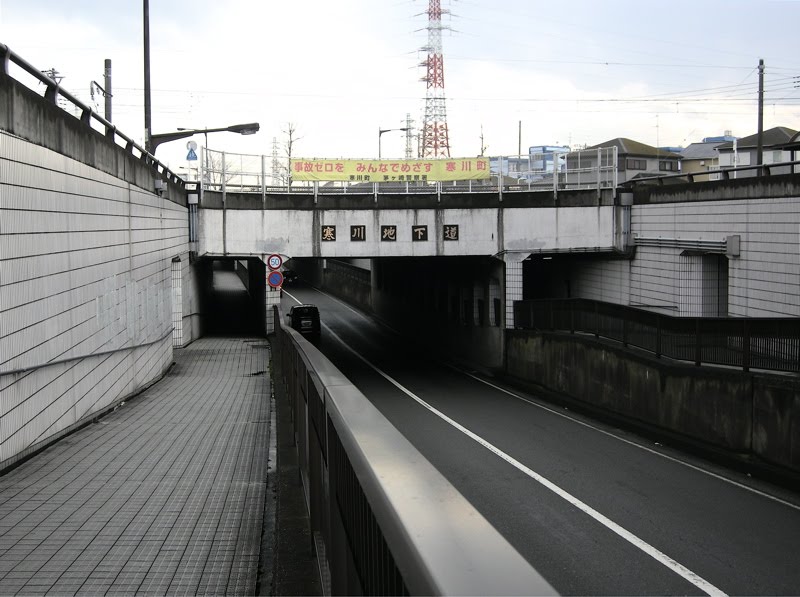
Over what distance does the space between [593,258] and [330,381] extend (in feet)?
89.0

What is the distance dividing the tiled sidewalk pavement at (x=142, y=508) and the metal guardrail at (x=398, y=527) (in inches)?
106

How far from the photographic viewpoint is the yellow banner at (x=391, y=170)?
3162 centimetres

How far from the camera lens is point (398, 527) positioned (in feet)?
6.55

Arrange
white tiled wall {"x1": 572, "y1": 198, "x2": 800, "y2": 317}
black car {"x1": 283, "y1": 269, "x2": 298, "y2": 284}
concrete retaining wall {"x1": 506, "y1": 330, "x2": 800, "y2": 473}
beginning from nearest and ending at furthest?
concrete retaining wall {"x1": 506, "y1": 330, "x2": 800, "y2": 473} → white tiled wall {"x1": 572, "y1": 198, "x2": 800, "y2": 317} → black car {"x1": 283, "y1": 269, "x2": 298, "y2": 284}

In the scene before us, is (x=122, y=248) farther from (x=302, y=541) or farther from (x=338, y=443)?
(x=338, y=443)

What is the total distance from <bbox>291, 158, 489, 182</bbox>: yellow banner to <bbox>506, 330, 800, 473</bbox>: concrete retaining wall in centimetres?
910

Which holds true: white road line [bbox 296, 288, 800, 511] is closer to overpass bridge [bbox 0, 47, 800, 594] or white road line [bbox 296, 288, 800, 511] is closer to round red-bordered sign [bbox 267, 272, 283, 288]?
overpass bridge [bbox 0, 47, 800, 594]

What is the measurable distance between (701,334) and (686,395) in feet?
4.45

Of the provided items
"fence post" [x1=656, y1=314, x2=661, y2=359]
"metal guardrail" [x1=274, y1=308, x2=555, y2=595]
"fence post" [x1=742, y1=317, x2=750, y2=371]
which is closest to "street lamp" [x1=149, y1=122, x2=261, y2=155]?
"fence post" [x1=656, y1=314, x2=661, y2=359]

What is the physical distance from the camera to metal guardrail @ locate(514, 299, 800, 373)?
14.7 meters

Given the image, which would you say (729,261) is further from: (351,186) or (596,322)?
(351,186)

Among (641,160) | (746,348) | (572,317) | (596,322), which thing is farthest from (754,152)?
(746,348)

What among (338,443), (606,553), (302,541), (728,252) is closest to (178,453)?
(302,541)

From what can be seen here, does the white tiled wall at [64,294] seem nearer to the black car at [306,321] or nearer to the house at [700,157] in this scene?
the black car at [306,321]
